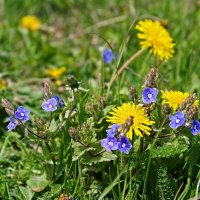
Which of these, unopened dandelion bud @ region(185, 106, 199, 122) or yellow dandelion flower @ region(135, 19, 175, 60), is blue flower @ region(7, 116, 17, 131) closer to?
unopened dandelion bud @ region(185, 106, 199, 122)

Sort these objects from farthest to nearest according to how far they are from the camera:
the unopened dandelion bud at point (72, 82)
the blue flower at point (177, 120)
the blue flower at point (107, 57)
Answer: the blue flower at point (107, 57)
the unopened dandelion bud at point (72, 82)
the blue flower at point (177, 120)

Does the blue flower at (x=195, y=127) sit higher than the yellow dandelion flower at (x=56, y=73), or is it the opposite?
the yellow dandelion flower at (x=56, y=73)

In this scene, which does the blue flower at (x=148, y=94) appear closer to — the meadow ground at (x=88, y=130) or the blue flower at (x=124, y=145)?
the meadow ground at (x=88, y=130)

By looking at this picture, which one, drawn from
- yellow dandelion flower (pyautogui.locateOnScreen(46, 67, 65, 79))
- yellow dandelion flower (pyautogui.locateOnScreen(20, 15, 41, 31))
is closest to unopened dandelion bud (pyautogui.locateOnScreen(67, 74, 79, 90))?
yellow dandelion flower (pyautogui.locateOnScreen(46, 67, 65, 79))

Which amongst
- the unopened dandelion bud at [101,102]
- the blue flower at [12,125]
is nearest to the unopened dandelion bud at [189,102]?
the unopened dandelion bud at [101,102]

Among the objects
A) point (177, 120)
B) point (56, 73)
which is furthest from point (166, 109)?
point (56, 73)

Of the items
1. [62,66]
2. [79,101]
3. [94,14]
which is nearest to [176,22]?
[94,14]

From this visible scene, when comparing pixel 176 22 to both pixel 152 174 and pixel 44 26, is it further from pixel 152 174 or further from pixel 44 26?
pixel 152 174
